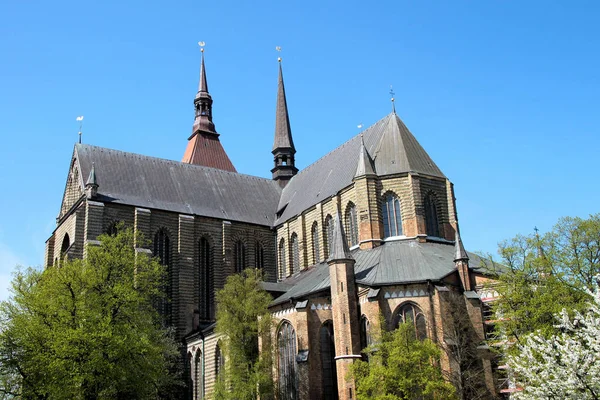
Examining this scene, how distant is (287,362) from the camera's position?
38156 millimetres

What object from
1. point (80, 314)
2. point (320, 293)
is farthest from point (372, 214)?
point (80, 314)

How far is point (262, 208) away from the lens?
57156 millimetres

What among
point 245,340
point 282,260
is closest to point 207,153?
point 282,260

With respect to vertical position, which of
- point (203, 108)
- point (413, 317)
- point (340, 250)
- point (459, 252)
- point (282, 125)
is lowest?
point (413, 317)

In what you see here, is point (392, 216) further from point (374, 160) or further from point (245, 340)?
point (245, 340)

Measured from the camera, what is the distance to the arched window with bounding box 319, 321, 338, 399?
36375 mm

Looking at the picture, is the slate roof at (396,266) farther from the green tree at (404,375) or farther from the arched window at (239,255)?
the arched window at (239,255)

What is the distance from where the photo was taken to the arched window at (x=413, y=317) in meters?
35.1

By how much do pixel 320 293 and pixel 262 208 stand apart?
2036 centimetres

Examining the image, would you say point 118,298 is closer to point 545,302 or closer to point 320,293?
point 320,293

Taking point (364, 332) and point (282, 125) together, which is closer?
point (364, 332)

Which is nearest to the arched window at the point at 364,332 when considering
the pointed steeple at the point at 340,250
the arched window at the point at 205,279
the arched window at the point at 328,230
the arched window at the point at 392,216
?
the pointed steeple at the point at 340,250

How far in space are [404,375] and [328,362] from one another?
7615 mm

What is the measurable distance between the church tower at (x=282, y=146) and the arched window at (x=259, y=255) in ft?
32.1
